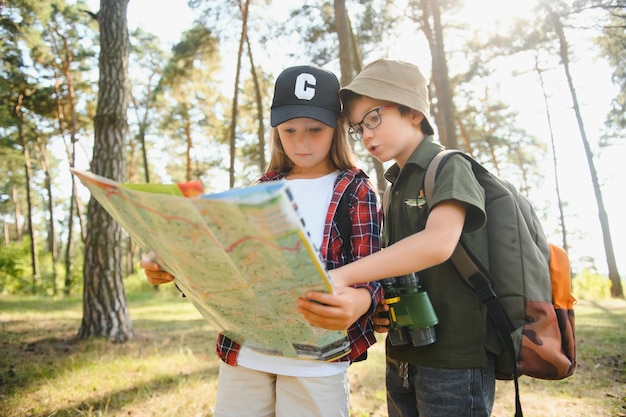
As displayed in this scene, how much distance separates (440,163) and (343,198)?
1.12ft

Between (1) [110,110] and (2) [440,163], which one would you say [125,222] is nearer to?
(2) [440,163]

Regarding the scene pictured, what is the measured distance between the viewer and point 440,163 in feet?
4.51

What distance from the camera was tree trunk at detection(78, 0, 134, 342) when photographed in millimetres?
5141

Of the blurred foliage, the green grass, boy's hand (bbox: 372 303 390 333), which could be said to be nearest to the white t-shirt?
boy's hand (bbox: 372 303 390 333)

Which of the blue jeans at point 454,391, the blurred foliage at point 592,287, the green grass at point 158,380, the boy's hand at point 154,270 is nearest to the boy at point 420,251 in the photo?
the blue jeans at point 454,391

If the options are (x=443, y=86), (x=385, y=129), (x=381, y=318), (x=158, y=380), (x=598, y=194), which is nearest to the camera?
(x=381, y=318)

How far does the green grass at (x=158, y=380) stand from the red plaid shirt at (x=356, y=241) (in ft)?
6.05

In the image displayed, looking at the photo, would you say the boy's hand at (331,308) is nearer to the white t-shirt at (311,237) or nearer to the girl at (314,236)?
the girl at (314,236)

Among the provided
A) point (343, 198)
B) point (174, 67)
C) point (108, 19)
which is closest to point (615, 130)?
point (174, 67)

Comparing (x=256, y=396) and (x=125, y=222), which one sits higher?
(x=125, y=222)

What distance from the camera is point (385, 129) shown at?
1545 mm

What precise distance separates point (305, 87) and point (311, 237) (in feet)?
1.78

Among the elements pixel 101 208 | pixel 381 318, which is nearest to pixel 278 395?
pixel 381 318

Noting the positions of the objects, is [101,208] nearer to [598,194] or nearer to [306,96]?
[306,96]
